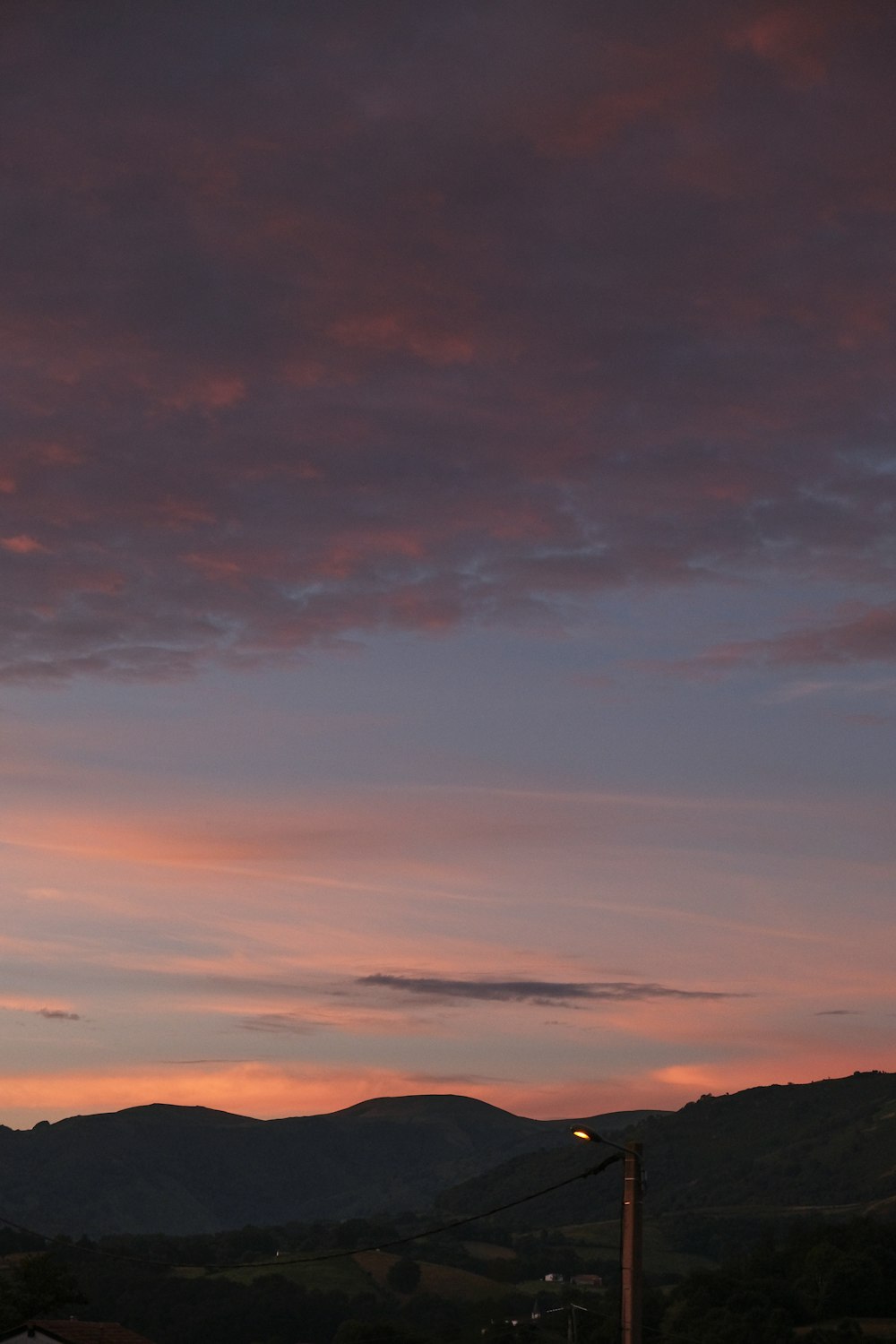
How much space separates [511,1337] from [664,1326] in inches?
749

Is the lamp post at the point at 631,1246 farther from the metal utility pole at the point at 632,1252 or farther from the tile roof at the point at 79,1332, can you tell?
the tile roof at the point at 79,1332

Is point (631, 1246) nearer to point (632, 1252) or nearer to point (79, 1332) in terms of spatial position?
point (632, 1252)

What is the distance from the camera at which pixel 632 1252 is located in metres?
31.2

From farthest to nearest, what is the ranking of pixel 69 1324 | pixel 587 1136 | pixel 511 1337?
pixel 511 1337 → pixel 69 1324 → pixel 587 1136

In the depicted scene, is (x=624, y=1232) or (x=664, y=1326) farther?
(x=664, y=1326)

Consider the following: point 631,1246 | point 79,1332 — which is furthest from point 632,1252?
point 79,1332

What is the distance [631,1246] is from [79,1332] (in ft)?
189

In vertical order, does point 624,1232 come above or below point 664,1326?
above

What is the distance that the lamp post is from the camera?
30.6m

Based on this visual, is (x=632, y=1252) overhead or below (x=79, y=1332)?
overhead

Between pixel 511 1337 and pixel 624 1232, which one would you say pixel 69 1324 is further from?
pixel 511 1337

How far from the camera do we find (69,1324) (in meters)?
81.6

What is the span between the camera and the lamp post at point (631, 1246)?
100ft

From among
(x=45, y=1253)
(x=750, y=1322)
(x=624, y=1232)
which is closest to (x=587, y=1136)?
(x=624, y=1232)
